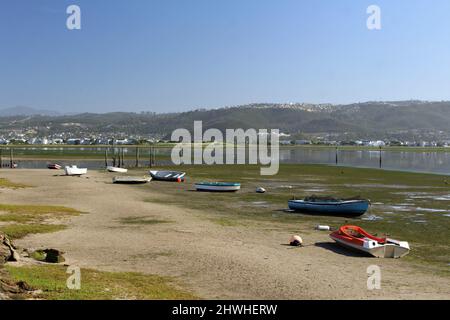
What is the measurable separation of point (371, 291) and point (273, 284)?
3328mm

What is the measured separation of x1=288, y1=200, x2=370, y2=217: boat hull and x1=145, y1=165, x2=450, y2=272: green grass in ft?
3.32

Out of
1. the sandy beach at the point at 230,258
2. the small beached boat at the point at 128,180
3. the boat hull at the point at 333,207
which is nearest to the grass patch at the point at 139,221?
the sandy beach at the point at 230,258

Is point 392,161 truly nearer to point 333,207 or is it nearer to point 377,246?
point 333,207

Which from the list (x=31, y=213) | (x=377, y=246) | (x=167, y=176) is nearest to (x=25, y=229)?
(x=31, y=213)

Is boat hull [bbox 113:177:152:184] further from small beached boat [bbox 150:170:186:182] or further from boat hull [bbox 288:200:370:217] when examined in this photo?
boat hull [bbox 288:200:370:217]

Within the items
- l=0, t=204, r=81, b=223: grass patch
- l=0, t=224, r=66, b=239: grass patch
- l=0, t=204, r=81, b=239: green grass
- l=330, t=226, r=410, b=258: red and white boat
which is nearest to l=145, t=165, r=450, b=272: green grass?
l=330, t=226, r=410, b=258: red and white boat

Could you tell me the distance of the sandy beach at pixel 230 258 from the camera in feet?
58.0

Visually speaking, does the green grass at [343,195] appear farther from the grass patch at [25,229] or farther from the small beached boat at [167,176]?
the grass patch at [25,229]

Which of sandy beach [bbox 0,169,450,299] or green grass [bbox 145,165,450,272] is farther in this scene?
green grass [bbox 145,165,450,272]

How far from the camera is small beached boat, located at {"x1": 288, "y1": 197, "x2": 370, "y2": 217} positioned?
3678cm

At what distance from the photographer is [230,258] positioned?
2212cm

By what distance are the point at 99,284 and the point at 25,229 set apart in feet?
39.9
